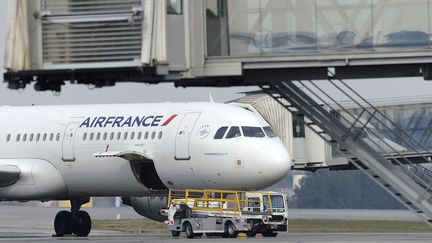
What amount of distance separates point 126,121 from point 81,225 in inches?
235

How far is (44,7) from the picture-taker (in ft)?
62.8

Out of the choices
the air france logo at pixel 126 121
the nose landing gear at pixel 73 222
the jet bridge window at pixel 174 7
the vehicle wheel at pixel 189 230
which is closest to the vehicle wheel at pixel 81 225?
the nose landing gear at pixel 73 222

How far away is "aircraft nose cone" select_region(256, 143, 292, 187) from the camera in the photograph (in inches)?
1603

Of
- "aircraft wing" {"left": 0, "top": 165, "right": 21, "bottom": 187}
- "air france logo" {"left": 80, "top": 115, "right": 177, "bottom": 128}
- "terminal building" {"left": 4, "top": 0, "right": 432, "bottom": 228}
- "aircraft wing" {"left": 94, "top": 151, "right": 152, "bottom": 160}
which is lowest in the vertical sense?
"aircraft wing" {"left": 0, "top": 165, "right": 21, "bottom": 187}

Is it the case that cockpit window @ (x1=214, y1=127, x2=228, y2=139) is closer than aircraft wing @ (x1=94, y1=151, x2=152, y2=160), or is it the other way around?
cockpit window @ (x1=214, y1=127, x2=228, y2=139)

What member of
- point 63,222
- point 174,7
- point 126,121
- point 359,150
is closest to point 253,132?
point 126,121

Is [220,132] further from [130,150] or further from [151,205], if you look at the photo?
[151,205]

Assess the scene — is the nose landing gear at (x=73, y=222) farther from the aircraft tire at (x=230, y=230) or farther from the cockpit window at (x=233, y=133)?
the cockpit window at (x=233, y=133)

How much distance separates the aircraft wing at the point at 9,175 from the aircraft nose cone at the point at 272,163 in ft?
29.4

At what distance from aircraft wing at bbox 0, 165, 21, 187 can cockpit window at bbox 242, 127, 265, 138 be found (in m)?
8.37

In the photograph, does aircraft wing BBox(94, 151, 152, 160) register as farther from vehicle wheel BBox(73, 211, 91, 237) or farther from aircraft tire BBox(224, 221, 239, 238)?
vehicle wheel BBox(73, 211, 91, 237)

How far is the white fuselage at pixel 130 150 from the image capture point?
41.3 metres

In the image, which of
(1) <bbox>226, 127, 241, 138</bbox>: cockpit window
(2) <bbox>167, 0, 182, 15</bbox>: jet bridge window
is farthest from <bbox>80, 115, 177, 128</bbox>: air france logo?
(2) <bbox>167, 0, 182, 15</bbox>: jet bridge window

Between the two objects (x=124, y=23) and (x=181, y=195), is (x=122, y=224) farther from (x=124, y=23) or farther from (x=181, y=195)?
(x=124, y=23)
